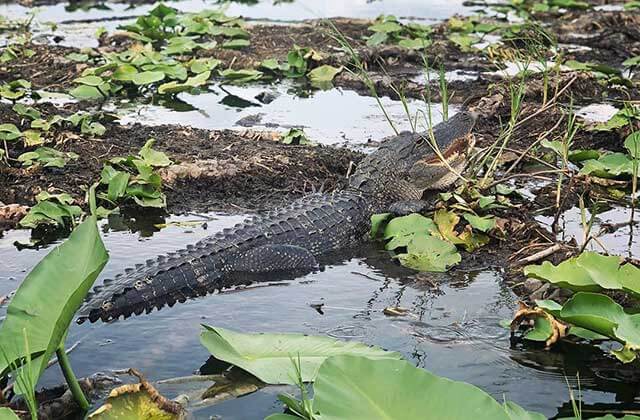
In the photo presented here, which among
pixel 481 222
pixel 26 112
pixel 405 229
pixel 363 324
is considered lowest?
pixel 363 324

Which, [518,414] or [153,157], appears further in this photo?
[153,157]

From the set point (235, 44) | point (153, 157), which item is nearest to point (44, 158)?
point (153, 157)

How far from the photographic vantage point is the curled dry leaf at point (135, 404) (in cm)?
271

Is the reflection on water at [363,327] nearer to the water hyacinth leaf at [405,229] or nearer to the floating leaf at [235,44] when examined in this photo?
the water hyacinth leaf at [405,229]

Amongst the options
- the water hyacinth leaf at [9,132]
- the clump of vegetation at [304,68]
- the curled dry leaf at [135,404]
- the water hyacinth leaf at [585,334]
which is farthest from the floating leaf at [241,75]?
the curled dry leaf at [135,404]

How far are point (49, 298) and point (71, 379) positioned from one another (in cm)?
26

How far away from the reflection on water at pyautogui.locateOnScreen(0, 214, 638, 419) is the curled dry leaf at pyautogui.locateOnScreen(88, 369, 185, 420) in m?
0.25

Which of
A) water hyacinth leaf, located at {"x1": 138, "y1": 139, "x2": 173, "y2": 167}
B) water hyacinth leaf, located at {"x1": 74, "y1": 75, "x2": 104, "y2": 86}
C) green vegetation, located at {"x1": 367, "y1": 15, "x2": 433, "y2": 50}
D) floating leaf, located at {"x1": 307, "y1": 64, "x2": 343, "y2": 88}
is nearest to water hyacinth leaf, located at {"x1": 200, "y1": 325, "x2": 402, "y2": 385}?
water hyacinth leaf, located at {"x1": 138, "y1": 139, "x2": 173, "y2": 167}

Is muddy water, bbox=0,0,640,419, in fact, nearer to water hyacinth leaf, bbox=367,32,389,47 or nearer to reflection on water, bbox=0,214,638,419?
reflection on water, bbox=0,214,638,419

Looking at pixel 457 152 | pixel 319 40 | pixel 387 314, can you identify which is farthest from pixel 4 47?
pixel 387 314

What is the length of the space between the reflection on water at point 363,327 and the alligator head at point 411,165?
24.6 inches

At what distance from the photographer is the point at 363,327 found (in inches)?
150

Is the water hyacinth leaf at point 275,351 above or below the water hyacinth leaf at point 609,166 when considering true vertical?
below

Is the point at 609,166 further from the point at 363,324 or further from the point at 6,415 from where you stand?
the point at 6,415
